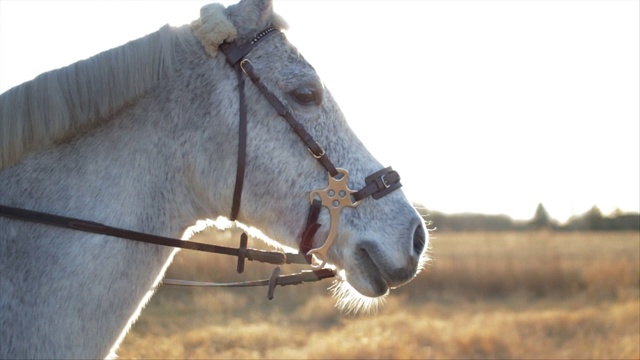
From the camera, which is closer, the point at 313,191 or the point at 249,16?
the point at 313,191

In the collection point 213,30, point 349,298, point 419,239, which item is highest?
point 213,30

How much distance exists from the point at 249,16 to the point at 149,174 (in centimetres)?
81

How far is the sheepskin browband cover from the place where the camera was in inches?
114

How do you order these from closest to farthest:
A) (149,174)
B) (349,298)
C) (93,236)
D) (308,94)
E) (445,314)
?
(93,236) < (149,174) < (308,94) < (349,298) < (445,314)

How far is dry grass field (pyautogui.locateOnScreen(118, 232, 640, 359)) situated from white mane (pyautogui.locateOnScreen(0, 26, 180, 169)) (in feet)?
7.04

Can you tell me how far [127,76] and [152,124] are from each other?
0.70 feet

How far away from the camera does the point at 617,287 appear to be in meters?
17.2

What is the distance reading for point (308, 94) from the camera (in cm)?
292

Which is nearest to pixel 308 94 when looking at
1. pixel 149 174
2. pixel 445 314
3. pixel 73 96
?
pixel 149 174

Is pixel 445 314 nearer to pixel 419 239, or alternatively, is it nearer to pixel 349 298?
pixel 349 298

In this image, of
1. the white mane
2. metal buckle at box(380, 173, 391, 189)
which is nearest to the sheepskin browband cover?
the white mane

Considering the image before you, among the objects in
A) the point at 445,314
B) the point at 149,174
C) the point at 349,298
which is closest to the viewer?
the point at 149,174

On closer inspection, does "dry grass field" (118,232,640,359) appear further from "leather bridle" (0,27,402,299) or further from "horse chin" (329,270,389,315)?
"leather bridle" (0,27,402,299)

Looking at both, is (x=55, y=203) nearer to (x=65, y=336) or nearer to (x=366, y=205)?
(x=65, y=336)
